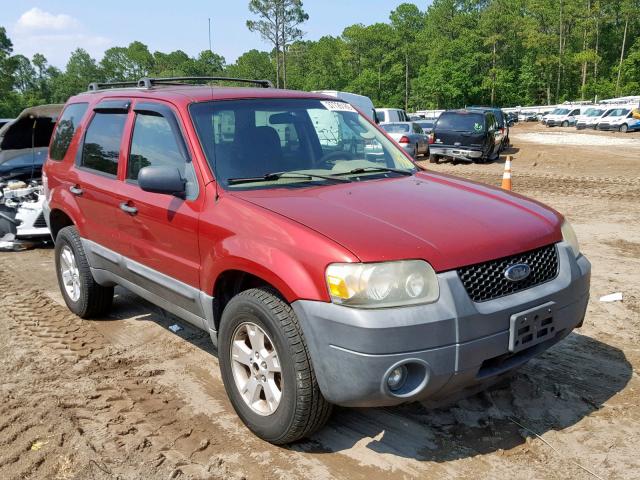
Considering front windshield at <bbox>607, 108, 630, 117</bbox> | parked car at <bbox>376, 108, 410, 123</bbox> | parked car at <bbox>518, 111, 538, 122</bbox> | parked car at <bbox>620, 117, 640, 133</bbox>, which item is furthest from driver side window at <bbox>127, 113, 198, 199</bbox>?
parked car at <bbox>518, 111, 538, 122</bbox>

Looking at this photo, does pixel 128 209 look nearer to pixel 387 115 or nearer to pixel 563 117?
pixel 387 115

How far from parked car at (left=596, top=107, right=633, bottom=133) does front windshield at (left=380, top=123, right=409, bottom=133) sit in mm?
22129

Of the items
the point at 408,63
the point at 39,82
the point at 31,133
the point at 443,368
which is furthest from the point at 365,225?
the point at 39,82

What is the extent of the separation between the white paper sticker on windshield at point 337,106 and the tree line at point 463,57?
6624 cm

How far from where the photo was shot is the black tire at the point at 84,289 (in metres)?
4.95

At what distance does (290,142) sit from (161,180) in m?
0.96

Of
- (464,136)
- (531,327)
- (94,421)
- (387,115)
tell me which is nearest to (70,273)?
(94,421)

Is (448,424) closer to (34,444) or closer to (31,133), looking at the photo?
(34,444)

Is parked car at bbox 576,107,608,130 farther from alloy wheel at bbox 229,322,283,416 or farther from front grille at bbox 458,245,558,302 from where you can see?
alloy wheel at bbox 229,322,283,416

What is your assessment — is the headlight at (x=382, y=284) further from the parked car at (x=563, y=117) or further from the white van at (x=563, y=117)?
the parked car at (x=563, y=117)

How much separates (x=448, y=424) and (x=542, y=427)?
1.71 feet

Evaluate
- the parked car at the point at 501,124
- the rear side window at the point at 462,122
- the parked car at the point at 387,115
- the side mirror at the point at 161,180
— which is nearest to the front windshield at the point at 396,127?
the rear side window at the point at 462,122

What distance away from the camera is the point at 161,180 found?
3.42 meters

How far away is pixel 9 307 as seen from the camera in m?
5.80
